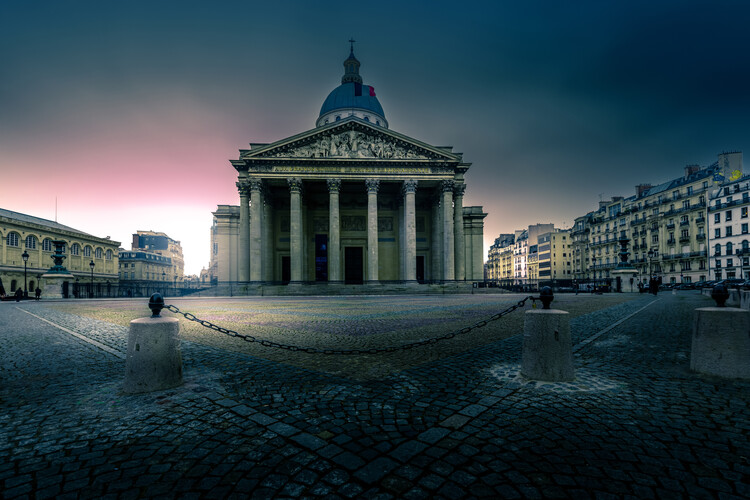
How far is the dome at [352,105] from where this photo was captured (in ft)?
186

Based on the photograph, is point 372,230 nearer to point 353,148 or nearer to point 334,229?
point 334,229

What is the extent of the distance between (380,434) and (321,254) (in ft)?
128

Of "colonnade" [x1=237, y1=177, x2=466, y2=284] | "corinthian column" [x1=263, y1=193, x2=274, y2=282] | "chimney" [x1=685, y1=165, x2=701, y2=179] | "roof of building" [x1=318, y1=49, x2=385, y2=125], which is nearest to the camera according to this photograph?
"colonnade" [x1=237, y1=177, x2=466, y2=284]

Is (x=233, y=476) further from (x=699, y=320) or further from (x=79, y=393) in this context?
(x=699, y=320)

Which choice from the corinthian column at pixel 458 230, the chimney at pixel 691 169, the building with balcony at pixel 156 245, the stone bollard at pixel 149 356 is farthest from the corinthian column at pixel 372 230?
the building with balcony at pixel 156 245

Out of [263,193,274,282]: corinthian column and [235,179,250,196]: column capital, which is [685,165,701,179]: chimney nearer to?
[263,193,274,282]: corinthian column

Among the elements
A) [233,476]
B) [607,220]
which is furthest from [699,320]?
[607,220]

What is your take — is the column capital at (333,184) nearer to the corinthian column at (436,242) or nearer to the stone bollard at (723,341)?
the corinthian column at (436,242)

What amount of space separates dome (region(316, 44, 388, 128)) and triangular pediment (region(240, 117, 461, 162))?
858 inches

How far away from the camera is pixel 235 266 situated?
42.5 m

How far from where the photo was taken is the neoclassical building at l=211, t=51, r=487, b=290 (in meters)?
34.3

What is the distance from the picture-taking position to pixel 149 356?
4.04 meters

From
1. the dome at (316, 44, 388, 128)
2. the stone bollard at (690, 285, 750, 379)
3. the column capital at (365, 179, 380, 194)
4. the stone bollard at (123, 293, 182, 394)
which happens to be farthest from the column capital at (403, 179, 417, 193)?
the stone bollard at (123, 293, 182, 394)

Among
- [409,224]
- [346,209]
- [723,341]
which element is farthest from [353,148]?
[723,341]
